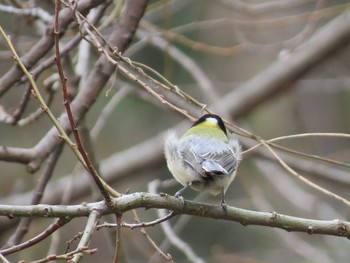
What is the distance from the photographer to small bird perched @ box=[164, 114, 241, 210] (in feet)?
8.55

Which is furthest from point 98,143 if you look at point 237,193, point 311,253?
point 311,253

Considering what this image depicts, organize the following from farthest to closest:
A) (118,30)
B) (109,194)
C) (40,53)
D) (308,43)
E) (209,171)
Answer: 1. (308,43)
2. (118,30)
3. (40,53)
4. (209,171)
5. (109,194)

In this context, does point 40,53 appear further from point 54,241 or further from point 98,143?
point 98,143

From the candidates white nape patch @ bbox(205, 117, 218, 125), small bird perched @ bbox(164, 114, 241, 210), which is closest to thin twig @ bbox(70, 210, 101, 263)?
small bird perched @ bbox(164, 114, 241, 210)

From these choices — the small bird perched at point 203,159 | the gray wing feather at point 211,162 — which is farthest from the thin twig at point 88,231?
the gray wing feather at point 211,162

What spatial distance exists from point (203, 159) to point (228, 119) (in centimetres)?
194

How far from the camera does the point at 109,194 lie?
1.96 metres

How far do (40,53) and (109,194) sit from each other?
996 mm

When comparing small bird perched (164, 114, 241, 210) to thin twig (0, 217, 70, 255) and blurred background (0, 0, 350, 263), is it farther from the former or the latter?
blurred background (0, 0, 350, 263)

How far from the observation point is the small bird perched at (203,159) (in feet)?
8.55

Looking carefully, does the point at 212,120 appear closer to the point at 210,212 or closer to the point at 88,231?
the point at 210,212

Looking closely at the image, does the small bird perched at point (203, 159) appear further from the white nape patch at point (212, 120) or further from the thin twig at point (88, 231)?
the thin twig at point (88, 231)

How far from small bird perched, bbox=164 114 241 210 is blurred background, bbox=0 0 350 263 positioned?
49.9 inches

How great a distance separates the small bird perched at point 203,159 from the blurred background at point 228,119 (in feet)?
4.16
